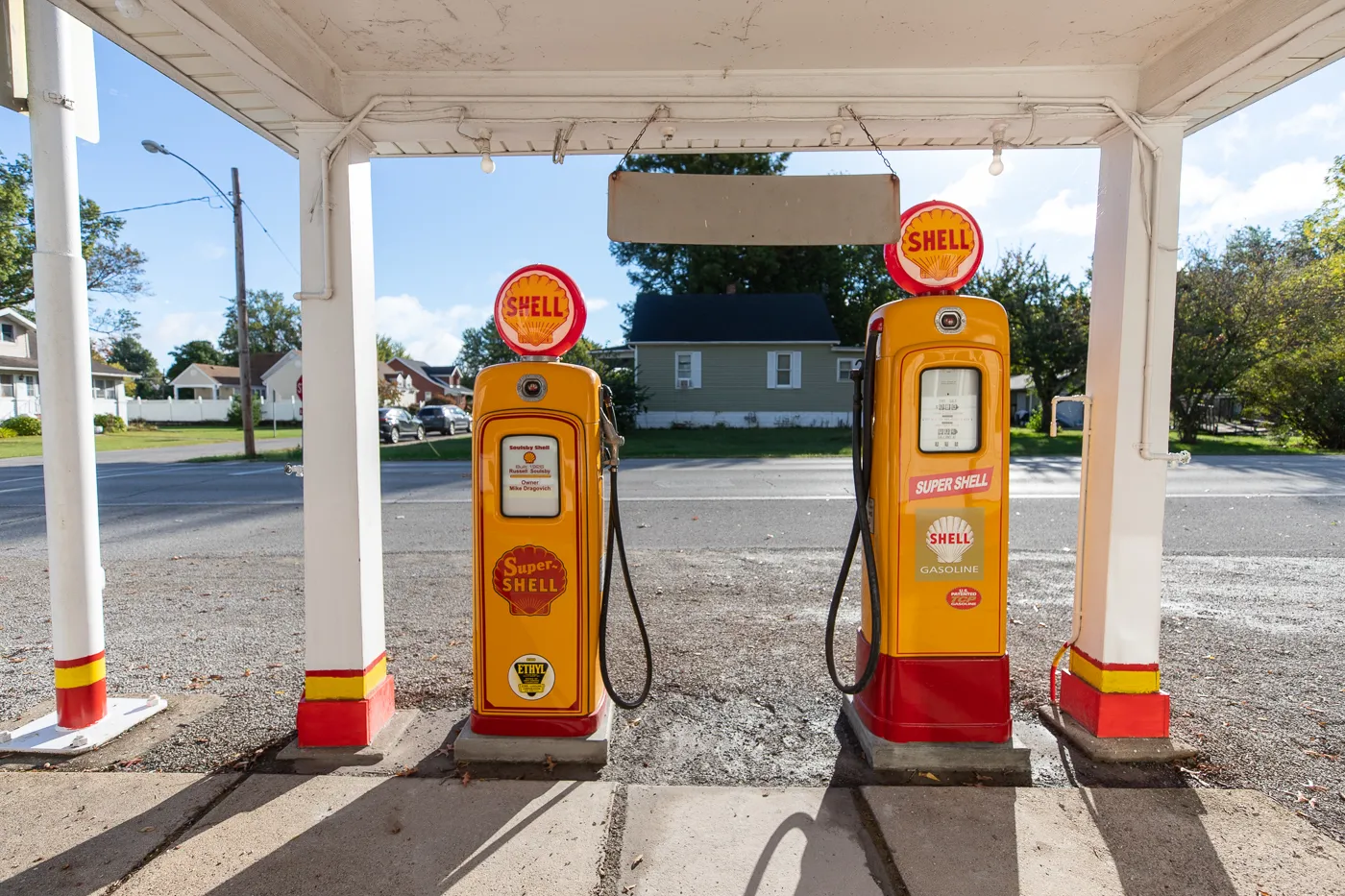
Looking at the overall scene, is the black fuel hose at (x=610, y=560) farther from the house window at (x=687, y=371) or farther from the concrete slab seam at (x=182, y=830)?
the house window at (x=687, y=371)

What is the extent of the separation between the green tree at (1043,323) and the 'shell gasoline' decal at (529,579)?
21.9 m

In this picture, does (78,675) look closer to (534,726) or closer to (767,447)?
(534,726)

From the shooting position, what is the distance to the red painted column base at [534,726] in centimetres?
314

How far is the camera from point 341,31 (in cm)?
289

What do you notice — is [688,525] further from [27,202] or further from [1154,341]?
[27,202]

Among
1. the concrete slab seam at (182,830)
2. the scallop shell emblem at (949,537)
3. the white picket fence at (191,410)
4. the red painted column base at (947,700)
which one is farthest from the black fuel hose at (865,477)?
the white picket fence at (191,410)

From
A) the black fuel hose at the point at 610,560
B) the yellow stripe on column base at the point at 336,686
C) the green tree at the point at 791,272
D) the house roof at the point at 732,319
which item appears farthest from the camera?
the green tree at the point at 791,272

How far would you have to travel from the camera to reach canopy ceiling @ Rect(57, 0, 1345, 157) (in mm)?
2697

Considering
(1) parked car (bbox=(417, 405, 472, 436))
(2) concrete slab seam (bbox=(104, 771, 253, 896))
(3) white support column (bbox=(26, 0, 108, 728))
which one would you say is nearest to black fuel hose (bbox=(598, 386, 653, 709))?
(2) concrete slab seam (bbox=(104, 771, 253, 896))

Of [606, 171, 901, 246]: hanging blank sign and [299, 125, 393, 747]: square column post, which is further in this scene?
[606, 171, 901, 246]: hanging blank sign

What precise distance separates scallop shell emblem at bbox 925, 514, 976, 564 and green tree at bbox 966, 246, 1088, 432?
2108 centimetres

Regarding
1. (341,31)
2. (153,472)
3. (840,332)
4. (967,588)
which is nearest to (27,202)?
(153,472)

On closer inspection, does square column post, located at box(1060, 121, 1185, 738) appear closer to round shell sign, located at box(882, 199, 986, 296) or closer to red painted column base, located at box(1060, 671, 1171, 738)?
red painted column base, located at box(1060, 671, 1171, 738)

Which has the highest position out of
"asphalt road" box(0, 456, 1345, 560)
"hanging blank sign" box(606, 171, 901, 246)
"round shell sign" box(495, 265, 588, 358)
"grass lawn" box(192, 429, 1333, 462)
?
"hanging blank sign" box(606, 171, 901, 246)
